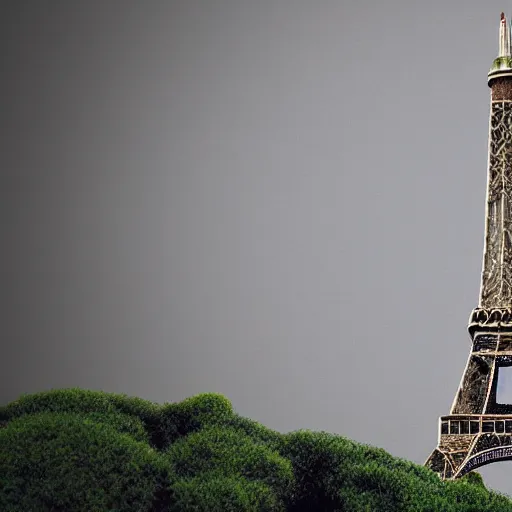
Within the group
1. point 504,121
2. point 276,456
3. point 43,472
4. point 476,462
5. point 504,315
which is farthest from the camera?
point 504,121

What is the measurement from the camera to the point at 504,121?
1422 inches

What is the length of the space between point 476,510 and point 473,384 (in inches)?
347

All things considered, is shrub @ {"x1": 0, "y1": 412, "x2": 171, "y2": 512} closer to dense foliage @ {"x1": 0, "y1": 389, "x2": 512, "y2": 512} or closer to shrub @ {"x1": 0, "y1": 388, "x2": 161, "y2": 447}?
dense foliage @ {"x1": 0, "y1": 389, "x2": 512, "y2": 512}

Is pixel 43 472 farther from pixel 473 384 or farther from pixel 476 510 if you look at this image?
pixel 473 384

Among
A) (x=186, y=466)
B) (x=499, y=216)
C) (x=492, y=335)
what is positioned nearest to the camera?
(x=186, y=466)

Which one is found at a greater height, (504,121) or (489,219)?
(504,121)

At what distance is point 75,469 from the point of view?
24094 millimetres

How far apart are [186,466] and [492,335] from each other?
12073 millimetres

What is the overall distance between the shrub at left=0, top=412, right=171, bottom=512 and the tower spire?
17693mm

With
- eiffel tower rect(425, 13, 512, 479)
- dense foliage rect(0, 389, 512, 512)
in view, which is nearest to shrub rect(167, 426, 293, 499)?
dense foliage rect(0, 389, 512, 512)

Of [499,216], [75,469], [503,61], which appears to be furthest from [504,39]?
[75,469]

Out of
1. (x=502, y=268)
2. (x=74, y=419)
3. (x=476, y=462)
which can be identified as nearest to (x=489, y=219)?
(x=502, y=268)

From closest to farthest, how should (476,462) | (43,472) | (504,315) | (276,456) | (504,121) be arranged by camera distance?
(43,472) < (276,456) < (476,462) < (504,315) < (504,121)

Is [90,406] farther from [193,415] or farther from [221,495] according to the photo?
[221,495]
